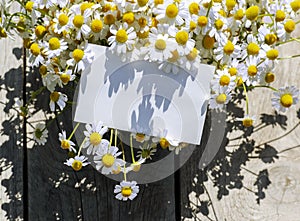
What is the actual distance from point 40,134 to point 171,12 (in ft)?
1.03

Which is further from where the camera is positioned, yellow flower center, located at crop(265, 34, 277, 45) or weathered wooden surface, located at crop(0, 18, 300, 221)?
weathered wooden surface, located at crop(0, 18, 300, 221)

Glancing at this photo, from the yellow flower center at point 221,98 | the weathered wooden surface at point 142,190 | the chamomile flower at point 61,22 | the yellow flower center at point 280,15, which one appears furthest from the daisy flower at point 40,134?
the yellow flower center at point 280,15

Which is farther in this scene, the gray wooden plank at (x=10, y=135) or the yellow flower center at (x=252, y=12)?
the gray wooden plank at (x=10, y=135)

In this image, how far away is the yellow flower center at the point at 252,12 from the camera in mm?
1062

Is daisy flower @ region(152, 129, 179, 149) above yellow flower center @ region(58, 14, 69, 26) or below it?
below

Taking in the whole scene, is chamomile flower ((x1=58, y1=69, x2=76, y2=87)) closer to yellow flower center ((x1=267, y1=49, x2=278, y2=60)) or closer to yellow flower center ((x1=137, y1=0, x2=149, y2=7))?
yellow flower center ((x1=137, y1=0, x2=149, y2=7))

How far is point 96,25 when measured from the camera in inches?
41.2

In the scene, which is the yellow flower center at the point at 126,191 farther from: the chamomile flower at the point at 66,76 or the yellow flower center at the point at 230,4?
the yellow flower center at the point at 230,4

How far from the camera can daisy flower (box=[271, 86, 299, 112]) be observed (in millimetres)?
1143

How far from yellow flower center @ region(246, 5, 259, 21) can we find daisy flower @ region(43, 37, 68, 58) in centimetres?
28

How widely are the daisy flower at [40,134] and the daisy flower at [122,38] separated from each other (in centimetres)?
21

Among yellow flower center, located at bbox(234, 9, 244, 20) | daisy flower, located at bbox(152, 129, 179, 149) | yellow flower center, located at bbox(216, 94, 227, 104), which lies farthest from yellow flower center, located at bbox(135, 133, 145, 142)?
yellow flower center, located at bbox(234, 9, 244, 20)

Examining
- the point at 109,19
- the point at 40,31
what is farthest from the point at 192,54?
the point at 40,31

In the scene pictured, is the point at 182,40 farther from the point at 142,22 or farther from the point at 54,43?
the point at 54,43
